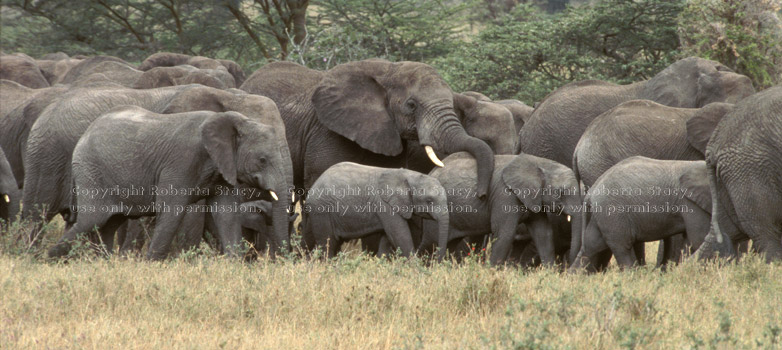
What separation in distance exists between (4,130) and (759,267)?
26.8 feet

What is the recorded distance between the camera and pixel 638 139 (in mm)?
9984

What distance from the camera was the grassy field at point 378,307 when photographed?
5.85 m

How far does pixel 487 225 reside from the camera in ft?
33.4

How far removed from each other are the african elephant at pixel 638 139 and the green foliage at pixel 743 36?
6412mm

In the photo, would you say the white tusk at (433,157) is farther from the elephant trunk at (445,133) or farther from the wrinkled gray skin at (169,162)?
the wrinkled gray skin at (169,162)

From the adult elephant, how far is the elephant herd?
0.02m

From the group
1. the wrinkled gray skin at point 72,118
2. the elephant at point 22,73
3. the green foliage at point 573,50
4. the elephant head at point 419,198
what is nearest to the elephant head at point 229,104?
the wrinkled gray skin at point 72,118

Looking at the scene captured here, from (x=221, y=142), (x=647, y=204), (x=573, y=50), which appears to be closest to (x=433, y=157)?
(x=647, y=204)

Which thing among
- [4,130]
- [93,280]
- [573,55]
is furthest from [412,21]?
[93,280]

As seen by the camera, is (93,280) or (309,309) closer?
(309,309)

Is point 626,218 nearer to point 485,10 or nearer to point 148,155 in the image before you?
point 148,155

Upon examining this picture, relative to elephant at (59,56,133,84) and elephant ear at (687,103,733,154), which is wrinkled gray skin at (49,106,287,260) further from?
elephant at (59,56,133,84)

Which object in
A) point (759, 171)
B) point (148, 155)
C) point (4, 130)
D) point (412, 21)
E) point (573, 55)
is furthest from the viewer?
point (412, 21)

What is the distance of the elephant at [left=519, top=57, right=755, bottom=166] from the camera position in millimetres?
11539
